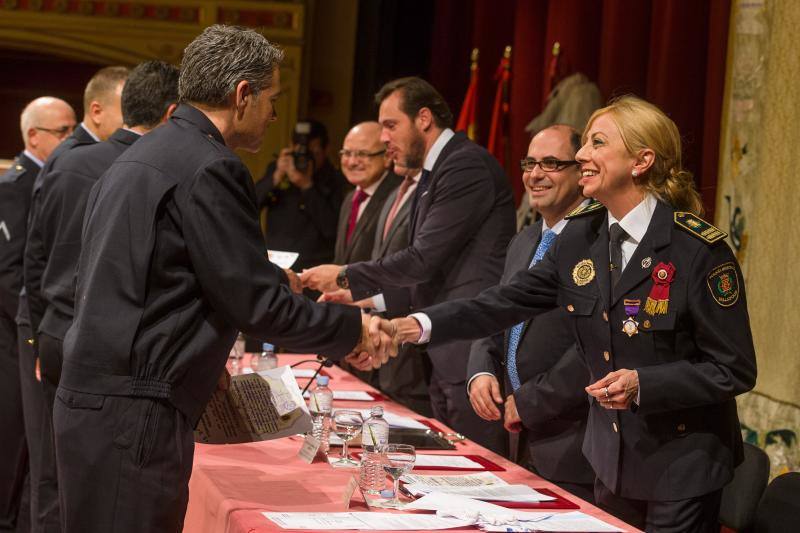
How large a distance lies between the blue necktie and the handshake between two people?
44 centimetres

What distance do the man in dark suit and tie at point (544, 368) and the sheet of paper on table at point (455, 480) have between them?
0.39m

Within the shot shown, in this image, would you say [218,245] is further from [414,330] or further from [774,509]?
[774,509]

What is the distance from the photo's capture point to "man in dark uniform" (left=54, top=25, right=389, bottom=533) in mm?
2107

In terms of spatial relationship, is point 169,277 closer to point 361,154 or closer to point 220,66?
point 220,66

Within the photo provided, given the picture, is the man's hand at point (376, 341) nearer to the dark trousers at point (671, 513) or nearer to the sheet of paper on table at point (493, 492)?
the sheet of paper on table at point (493, 492)

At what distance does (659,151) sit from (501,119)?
369 centimetres

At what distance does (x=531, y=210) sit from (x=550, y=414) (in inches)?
99.1

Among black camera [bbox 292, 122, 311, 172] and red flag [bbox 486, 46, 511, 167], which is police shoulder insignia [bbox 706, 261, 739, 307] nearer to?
red flag [bbox 486, 46, 511, 167]

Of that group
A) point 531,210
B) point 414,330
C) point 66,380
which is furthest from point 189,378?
point 531,210

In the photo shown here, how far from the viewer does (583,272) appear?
273 centimetres

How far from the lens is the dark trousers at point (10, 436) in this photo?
14.0ft

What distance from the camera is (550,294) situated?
9.68 feet

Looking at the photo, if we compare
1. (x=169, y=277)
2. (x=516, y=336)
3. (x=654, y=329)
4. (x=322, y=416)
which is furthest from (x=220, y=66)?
(x=516, y=336)

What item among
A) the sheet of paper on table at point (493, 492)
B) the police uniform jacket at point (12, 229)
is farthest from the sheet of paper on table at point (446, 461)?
the police uniform jacket at point (12, 229)
